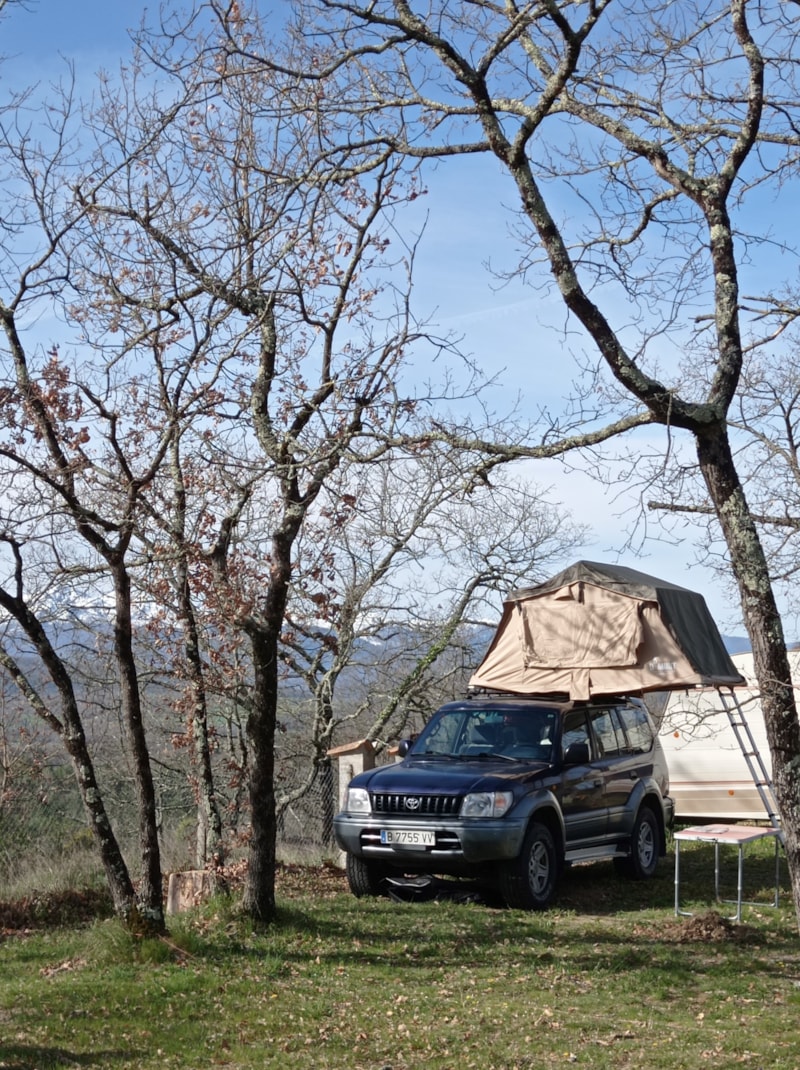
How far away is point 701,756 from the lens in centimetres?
1662

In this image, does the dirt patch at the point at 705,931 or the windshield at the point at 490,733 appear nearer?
the dirt patch at the point at 705,931

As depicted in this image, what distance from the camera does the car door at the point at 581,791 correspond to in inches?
475

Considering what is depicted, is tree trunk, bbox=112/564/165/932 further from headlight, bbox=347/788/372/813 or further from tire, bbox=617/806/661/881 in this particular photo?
tire, bbox=617/806/661/881

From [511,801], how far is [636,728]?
361 cm

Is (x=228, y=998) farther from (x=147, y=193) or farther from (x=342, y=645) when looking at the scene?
(x=342, y=645)

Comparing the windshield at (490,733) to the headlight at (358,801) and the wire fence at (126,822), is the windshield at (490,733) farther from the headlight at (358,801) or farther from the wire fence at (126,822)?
the wire fence at (126,822)

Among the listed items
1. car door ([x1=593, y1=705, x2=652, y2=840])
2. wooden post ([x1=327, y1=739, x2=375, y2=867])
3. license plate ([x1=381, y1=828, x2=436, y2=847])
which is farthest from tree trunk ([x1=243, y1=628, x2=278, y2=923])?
car door ([x1=593, y1=705, x2=652, y2=840])

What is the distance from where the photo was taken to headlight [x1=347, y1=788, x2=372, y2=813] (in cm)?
1167

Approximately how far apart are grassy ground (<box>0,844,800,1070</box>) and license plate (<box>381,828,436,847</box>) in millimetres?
583

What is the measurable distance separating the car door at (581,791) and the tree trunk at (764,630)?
5.23 m

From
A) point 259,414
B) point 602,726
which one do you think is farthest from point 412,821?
point 259,414

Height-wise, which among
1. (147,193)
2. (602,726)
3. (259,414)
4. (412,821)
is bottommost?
(412,821)

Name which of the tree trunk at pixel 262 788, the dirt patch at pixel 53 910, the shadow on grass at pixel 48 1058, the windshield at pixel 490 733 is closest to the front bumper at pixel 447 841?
the windshield at pixel 490 733

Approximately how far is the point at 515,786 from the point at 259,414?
4.25 m
